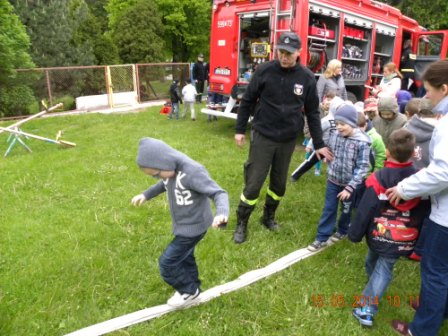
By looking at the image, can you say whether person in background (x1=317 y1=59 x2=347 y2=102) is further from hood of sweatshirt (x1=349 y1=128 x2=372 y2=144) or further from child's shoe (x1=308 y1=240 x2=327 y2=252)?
child's shoe (x1=308 y1=240 x2=327 y2=252)

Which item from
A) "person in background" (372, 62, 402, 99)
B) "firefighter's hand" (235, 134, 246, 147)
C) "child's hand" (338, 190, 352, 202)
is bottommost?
"child's hand" (338, 190, 352, 202)

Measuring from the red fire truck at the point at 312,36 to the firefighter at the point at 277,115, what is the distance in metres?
3.95

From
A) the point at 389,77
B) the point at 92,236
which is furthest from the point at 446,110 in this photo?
the point at 389,77

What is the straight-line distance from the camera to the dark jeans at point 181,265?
9.30 feet

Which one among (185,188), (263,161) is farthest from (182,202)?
(263,161)

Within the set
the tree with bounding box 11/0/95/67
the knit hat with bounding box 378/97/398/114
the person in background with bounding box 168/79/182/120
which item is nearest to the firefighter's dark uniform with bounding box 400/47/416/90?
the person in background with bounding box 168/79/182/120

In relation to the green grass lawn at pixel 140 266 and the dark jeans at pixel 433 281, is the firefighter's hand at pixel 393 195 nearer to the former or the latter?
the dark jeans at pixel 433 281

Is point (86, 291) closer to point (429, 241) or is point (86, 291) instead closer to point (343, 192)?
point (343, 192)

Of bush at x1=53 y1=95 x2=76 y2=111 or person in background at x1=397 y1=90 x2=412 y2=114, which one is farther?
bush at x1=53 y1=95 x2=76 y2=111

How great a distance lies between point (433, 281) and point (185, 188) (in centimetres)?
172

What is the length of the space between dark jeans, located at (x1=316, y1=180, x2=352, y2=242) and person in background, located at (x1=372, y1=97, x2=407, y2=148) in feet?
2.78

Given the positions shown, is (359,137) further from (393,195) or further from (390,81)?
(390,81)

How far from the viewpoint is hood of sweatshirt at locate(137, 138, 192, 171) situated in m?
2.58

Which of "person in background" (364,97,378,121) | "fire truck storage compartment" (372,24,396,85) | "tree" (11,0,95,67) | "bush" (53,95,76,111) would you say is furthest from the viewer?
"tree" (11,0,95,67)
